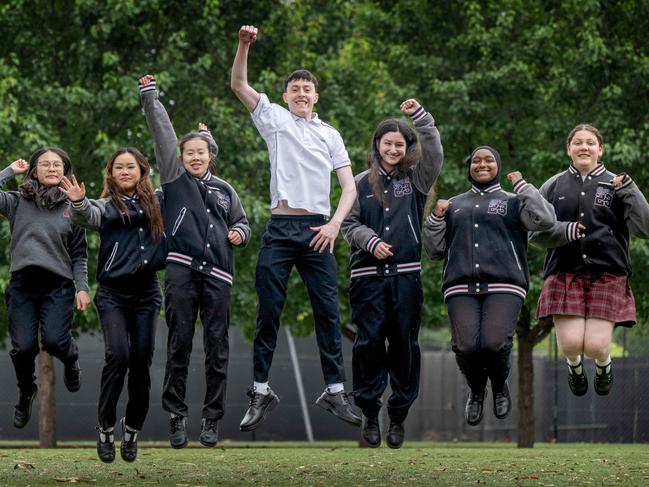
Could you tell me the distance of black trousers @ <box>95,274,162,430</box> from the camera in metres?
9.88

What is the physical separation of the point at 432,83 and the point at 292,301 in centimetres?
477

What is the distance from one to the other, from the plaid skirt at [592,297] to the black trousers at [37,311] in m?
4.36

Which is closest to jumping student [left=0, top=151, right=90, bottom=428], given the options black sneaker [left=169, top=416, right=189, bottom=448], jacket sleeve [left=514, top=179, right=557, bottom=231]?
black sneaker [left=169, top=416, right=189, bottom=448]

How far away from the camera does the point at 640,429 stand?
27.0 m

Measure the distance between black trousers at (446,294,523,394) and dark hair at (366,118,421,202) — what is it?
3.79 feet

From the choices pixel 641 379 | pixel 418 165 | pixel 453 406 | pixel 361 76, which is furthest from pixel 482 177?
pixel 453 406

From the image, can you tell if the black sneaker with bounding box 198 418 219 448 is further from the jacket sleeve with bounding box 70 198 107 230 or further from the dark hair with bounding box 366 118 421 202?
the dark hair with bounding box 366 118 421 202

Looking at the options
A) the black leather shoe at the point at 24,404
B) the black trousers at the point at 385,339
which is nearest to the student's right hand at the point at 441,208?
the black trousers at the point at 385,339

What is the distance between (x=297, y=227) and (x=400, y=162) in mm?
1109

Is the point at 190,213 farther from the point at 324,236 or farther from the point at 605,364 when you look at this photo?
the point at 605,364

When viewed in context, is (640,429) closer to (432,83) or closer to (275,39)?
(432,83)

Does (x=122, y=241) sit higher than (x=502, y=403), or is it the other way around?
(x=122, y=241)

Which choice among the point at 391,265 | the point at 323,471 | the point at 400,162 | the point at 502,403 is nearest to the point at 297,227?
the point at 391,265

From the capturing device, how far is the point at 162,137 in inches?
388
